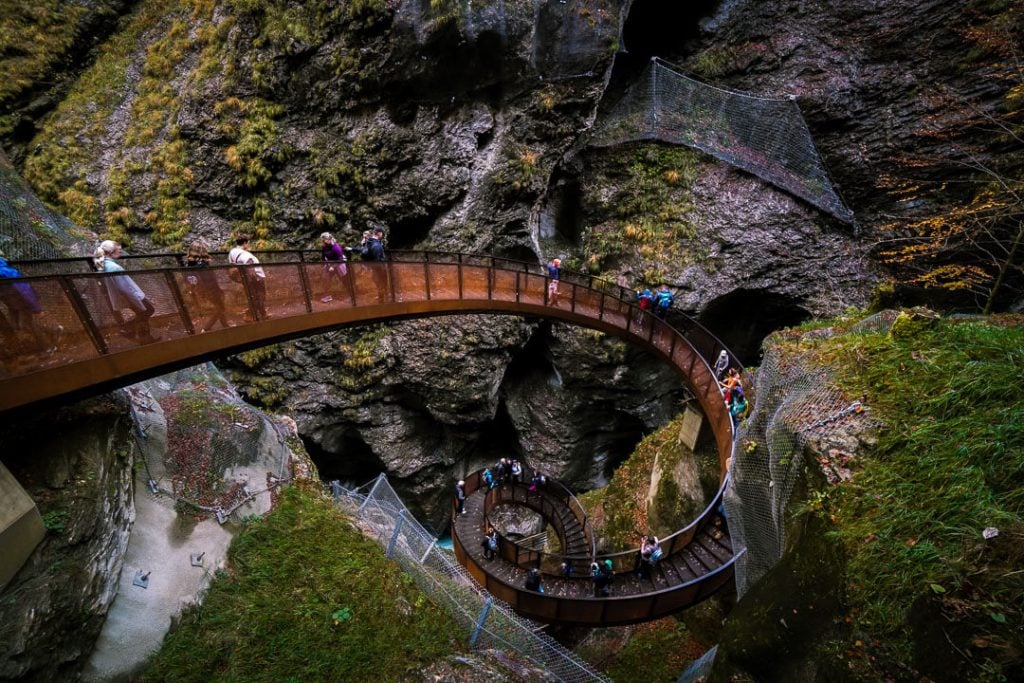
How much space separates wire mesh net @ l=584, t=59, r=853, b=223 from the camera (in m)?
14.0

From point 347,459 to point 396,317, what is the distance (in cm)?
1058

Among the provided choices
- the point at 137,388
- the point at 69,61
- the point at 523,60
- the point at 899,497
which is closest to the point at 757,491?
the point at 899,497

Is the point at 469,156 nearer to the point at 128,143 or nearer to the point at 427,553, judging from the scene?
the point at 128,143

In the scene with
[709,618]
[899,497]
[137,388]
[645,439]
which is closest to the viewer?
[899,497]

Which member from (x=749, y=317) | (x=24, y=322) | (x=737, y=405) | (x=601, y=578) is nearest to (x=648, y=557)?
(x=601, y=578)

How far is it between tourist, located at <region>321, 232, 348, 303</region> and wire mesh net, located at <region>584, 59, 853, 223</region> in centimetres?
1194

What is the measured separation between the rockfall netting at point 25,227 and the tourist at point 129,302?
3376mm

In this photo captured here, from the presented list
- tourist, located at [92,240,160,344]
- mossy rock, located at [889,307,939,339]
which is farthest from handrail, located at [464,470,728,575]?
tourist, located at [92,240,160,344]

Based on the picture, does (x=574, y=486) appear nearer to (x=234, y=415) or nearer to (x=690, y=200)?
(x=690, y=200)

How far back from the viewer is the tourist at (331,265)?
741cm

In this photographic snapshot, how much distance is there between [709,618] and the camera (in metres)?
10.3

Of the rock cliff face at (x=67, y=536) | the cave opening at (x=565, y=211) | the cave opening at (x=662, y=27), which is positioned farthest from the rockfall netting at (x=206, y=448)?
the cave opening at (x=662, y=27)

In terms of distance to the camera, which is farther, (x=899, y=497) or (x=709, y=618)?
(x=709, y=618)

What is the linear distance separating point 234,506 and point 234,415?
84.5 inches
